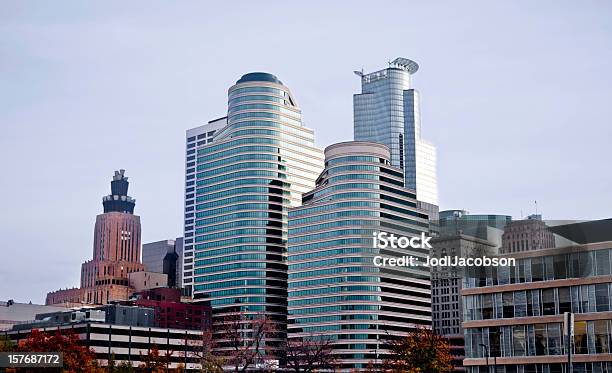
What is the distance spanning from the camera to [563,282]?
10119 centimetres

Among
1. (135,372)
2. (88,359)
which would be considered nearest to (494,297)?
(135,372)

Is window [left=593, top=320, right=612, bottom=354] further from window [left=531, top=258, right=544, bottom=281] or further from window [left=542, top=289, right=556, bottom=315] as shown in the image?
window [left=531, top=258, right=544, bottom=281]

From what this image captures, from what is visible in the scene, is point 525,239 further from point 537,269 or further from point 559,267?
point 559,267

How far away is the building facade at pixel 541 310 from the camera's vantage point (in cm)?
9838

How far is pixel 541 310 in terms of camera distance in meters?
103

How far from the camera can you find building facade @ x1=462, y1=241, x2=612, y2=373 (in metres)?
98.4

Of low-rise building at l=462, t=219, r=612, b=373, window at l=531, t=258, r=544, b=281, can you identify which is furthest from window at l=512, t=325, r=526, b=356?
window at l=531, t=258, r=544, b=281

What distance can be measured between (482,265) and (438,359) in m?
13.8

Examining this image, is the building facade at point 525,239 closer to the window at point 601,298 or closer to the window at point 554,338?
the window at point 601,298

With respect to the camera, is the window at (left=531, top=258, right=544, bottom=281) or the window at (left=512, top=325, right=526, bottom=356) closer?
the window at (left=531, top=258, right=544, bottom=281)

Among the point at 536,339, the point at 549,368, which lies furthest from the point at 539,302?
the point at 549,368

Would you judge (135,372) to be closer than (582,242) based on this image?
No

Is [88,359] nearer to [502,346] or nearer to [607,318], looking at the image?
[502,346]

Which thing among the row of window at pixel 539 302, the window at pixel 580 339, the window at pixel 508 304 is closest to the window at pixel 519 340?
the row of window at pixel 539 302
